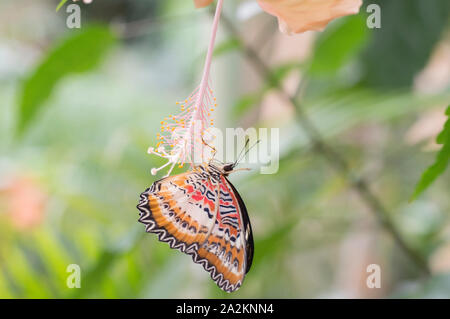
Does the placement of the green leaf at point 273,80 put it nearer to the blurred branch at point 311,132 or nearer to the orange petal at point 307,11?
the blurred branch at point 311,132

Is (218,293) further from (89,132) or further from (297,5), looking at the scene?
(89,132)

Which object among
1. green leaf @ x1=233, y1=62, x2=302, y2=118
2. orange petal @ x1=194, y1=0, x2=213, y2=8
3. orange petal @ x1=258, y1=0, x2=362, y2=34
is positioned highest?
green leaf @ x1=233, y1=62, x2=302, y2=118

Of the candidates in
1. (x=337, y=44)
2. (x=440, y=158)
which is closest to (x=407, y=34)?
(x=337, y=44)

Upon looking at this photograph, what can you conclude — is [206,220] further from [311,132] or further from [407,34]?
[407,34]

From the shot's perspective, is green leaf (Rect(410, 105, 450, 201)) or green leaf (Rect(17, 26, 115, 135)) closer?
green leaf (Rect(410, 105, 450, 201))

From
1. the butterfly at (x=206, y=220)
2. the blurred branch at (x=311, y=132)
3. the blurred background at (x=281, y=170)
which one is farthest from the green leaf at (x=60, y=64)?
the butterfly at (x=206, y=220)

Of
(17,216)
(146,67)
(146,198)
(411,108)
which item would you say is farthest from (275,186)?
(146,67)

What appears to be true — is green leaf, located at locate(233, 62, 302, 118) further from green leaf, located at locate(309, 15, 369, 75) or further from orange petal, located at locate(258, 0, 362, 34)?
orange petal, located at locate(258, 0, 362, 34)

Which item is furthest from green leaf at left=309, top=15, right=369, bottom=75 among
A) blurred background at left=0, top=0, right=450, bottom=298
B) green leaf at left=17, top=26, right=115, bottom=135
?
green leaf at left=17, top=26, right=115, bottom=135
